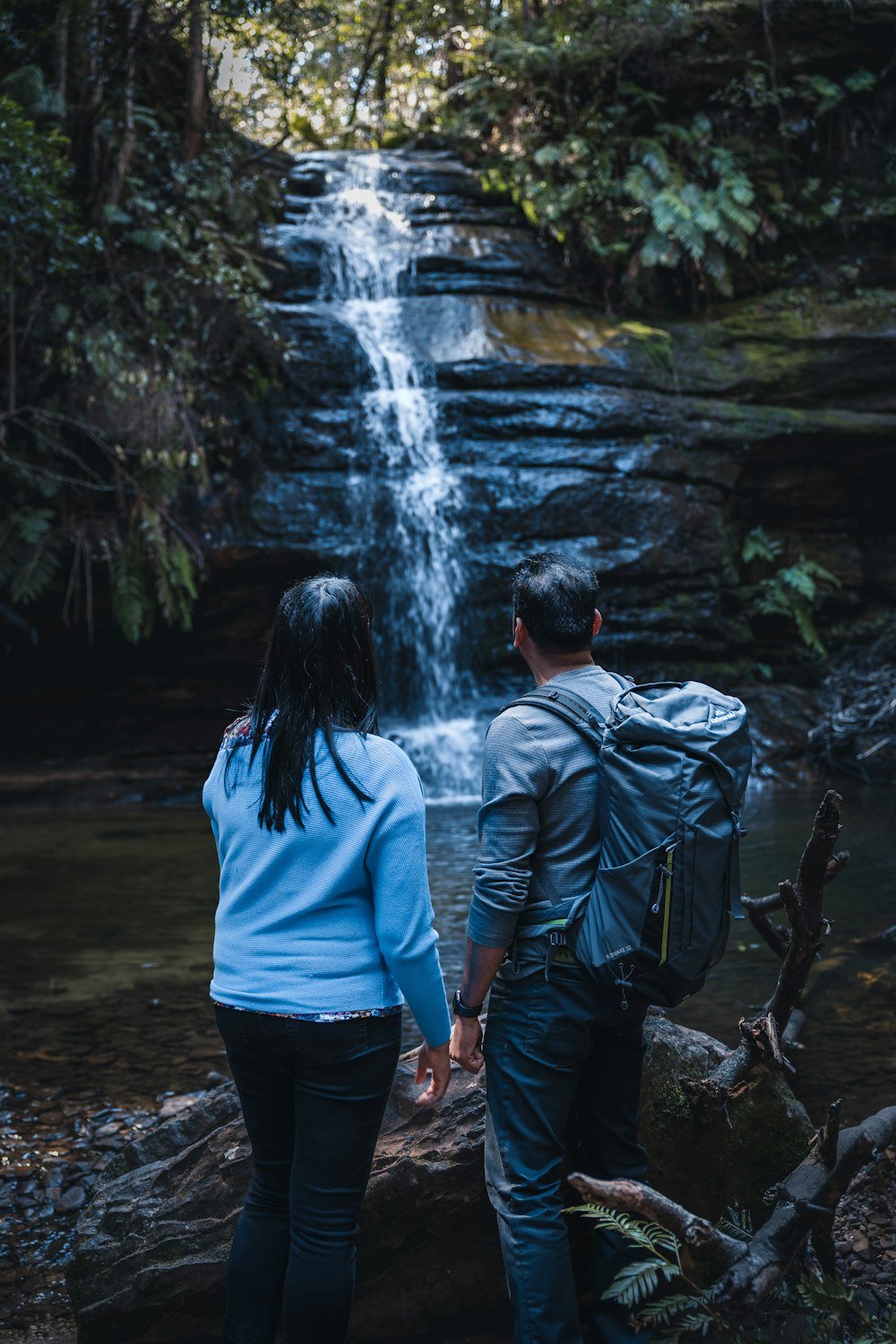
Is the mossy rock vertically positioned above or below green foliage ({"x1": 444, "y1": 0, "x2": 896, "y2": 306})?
below

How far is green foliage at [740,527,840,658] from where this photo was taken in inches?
532

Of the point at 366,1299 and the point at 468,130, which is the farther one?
the point at 468,130

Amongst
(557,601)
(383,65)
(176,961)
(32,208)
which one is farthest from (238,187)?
(557,601)

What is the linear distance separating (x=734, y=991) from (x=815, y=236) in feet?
44.0

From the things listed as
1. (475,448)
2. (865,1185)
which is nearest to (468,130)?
(475,448)

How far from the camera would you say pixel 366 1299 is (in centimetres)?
273

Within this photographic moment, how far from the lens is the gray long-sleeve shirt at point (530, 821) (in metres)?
2.31

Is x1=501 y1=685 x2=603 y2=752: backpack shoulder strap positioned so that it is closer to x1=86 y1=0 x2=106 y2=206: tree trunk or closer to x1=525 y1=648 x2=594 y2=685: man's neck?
x1=525 y1=648 x2=594 y2=685: man's neck

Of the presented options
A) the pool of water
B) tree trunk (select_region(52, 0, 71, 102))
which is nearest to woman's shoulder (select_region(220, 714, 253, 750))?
the pool of water

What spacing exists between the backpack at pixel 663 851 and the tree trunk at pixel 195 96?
1354cm

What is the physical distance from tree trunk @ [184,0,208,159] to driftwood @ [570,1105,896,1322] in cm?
1401

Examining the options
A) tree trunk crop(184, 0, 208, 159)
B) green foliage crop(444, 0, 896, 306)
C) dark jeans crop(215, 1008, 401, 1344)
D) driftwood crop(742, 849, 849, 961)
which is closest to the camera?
dark jeans crop(215, 1008, 401, 1344)

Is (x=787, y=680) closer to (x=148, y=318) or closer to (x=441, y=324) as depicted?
(x=441, y=324)

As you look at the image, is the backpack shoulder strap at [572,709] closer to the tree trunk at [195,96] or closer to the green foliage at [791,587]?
the green foliage at [791,587]
